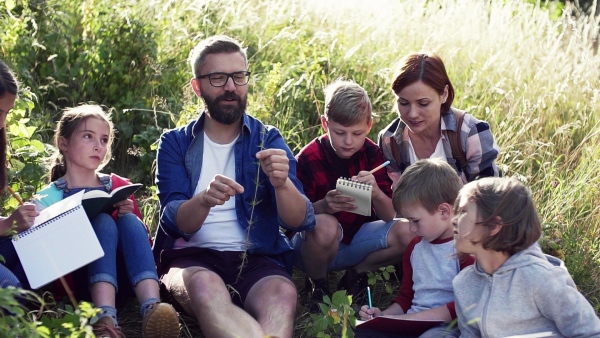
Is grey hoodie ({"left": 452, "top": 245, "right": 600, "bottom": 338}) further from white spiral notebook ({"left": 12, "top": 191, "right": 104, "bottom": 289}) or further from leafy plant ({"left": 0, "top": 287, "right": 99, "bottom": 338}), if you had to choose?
white spiral notebook ({"left": 12, "top": 191, "right": 104, "bottom": 289})

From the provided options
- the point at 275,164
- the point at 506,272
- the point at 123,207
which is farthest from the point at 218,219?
the point at 506,272

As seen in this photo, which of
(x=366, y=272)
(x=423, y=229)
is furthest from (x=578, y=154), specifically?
(x=423, y=229)

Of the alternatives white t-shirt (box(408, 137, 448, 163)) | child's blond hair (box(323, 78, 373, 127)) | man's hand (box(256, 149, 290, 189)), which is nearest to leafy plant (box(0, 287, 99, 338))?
man's hand (box(256, 149, 290, 189))

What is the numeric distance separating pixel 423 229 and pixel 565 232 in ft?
5.26

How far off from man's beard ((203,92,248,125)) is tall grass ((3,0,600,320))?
1.02 meters

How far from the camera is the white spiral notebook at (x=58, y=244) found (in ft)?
11.9

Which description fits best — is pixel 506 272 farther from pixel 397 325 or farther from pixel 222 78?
pixel 222 78

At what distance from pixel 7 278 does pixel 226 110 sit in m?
1.23

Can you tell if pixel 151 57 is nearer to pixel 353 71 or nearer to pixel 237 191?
pixel 353 71

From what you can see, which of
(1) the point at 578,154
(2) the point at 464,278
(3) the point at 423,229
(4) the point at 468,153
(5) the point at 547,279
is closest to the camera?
(5) the point at 547,279

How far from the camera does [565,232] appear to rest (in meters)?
5.09

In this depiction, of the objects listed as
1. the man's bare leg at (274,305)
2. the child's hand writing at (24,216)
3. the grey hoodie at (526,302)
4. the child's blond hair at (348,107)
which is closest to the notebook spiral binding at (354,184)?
the child's blond hair at (348,107)

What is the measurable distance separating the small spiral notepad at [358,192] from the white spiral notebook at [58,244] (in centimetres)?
121

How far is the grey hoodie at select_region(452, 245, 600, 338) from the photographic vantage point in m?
3.15
